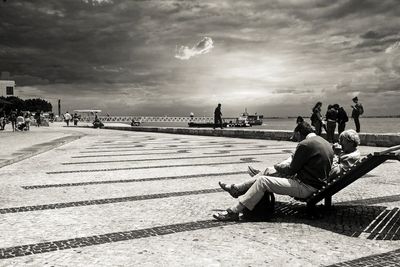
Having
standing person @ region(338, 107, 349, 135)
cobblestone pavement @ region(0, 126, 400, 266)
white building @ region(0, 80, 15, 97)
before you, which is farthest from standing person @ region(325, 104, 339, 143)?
white building @ region(0, 80, 15, 97)

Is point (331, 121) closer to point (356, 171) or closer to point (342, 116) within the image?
point (342, 116)

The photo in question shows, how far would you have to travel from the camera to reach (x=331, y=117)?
15.5 metres

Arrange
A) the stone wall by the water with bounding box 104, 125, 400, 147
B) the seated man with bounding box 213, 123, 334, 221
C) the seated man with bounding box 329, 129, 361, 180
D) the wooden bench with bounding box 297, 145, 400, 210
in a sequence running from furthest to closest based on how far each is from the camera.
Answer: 1. the stone wall by the water with bounding box 104, 125, 400, 147
2. the seated man with bounding box 329, 129, 361, 180
3. the seated man with bounding box 213, 123, 334, 221
4. the wooden bench with bounding box 297, 145, 400, 210

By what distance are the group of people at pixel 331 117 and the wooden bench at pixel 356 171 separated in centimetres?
1056

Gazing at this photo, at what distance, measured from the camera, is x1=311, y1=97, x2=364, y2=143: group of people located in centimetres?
1509

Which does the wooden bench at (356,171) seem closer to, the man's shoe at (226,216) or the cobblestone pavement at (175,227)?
the cobblestone pavement at (175,227)

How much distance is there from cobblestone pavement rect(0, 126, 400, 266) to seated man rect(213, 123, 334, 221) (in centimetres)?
24

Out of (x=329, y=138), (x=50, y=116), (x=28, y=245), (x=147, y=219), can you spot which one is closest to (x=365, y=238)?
(x=147, y=219)

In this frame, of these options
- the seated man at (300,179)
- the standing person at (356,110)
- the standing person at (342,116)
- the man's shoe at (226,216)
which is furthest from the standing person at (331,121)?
the man's shoe at (226,216)

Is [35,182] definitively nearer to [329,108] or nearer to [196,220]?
[196,220]

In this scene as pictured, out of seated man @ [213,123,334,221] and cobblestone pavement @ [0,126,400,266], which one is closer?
cobblestone pavement @ [0,126,400,266]

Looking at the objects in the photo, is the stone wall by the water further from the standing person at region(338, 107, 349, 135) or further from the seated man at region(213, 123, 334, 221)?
the seated man at region(213, 123, 334, 221)

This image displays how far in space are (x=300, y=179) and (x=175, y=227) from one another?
1.49 meters

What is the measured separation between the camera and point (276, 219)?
15.3 ft
